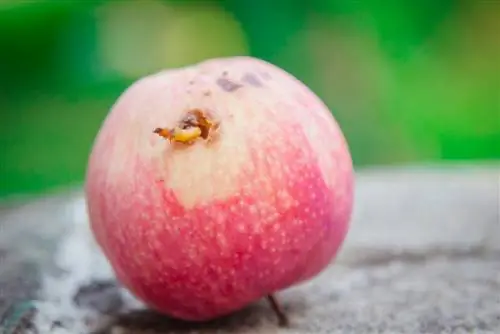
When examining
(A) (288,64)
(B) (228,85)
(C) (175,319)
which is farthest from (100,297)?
(A) (288,64)

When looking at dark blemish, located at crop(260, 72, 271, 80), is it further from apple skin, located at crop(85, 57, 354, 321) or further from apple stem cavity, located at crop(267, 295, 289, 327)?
apple stem cavity, located at crop(267, 295, 289, 327)

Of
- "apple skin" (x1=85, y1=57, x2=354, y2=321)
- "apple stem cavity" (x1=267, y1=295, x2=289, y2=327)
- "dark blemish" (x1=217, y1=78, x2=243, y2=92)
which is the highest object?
"dark blemish" (x1=217, y1=78, x2=243, y2=92)

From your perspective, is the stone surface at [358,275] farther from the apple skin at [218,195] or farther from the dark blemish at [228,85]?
the dark blemish at [228,85]

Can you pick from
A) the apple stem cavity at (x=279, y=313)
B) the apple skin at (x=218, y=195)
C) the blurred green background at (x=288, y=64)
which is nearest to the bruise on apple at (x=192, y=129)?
the apple skin at (x=218, y=195)

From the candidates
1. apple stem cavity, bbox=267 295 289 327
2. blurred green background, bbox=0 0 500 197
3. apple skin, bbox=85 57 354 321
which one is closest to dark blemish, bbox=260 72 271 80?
apple skin, bbox=85 57 354 321

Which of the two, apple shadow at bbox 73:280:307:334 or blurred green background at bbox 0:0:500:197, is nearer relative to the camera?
apple shadow at bbox 73:280:307:334

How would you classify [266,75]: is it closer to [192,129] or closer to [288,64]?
[192,129]
